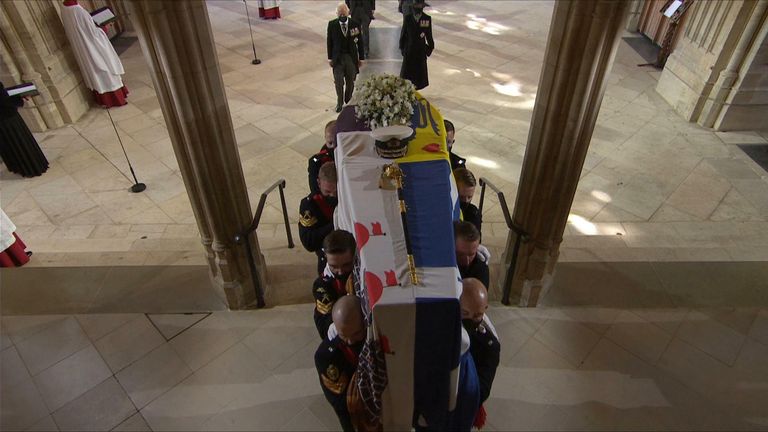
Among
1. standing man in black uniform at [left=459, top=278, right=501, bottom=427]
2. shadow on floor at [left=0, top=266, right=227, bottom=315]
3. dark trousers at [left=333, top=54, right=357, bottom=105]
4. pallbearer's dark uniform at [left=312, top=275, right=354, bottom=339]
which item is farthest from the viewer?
dark trousers at [left=333, top=54, right=357, bottom=105]

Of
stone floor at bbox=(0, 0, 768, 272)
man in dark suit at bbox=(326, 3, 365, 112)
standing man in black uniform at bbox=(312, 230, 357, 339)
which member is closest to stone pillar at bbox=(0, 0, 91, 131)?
stone floor at bbox=(0, 0, 768, 272)

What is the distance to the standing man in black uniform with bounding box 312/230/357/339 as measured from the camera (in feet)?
9.30

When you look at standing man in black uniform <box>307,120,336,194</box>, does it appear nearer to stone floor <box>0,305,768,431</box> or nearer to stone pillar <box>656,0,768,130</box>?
stone floor <box>0,305,768,431</box>

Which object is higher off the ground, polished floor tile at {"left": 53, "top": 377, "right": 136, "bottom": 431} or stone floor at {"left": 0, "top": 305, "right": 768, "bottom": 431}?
stone floor at {"left": 0, "top": 305, "right": 768, "bottom": 431}

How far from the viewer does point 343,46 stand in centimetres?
670

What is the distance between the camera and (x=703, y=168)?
6141mm

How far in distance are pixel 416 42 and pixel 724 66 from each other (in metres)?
4.49

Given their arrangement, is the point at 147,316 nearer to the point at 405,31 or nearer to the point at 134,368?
the point at 134,368

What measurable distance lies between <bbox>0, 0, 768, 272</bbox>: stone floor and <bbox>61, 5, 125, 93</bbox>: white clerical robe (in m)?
0.47

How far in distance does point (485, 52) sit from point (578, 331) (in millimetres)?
7274

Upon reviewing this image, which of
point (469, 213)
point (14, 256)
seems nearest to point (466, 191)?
point (469, 213)

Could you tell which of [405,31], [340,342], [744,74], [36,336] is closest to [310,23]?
[405,31]

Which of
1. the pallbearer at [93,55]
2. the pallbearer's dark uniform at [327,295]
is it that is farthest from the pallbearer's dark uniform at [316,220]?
the pallbearer at [93,55]

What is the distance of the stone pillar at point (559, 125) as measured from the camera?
2.70 metres
